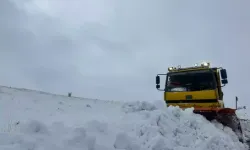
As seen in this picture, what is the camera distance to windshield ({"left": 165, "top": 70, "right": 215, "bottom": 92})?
11808 millimetres

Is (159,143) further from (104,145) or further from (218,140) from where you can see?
(218,140)

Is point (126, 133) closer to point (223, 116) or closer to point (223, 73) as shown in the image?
point (223, 116)

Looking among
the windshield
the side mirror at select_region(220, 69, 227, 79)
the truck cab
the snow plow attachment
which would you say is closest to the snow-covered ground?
the snow plow attachment

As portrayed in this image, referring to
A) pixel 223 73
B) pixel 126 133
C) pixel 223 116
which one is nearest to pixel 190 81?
pixel 223 73

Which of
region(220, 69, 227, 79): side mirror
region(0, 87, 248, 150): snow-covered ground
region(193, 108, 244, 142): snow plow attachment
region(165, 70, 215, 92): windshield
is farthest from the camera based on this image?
region(165, 70, 215, 92): windshield

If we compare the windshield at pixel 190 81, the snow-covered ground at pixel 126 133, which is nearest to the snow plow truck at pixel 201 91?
the windshield at pixel 190 81

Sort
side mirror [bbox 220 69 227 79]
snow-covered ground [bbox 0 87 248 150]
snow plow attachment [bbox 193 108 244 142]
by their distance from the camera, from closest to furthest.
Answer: snow-covered ground [bbox 0 87 248 150] → snow plow attachment [bbox 193 108 244 142] → side mirror [bbox 220 69 227 79]

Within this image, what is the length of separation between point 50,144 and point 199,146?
4206mm

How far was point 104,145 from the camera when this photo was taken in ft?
19.4

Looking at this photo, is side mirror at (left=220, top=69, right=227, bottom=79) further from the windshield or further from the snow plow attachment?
the snow plow attachment

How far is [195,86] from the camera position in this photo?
39.3 ft

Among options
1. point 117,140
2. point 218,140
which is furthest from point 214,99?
point 117,140

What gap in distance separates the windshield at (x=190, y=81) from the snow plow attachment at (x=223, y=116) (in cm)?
129

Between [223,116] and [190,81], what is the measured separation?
7.08 ft
